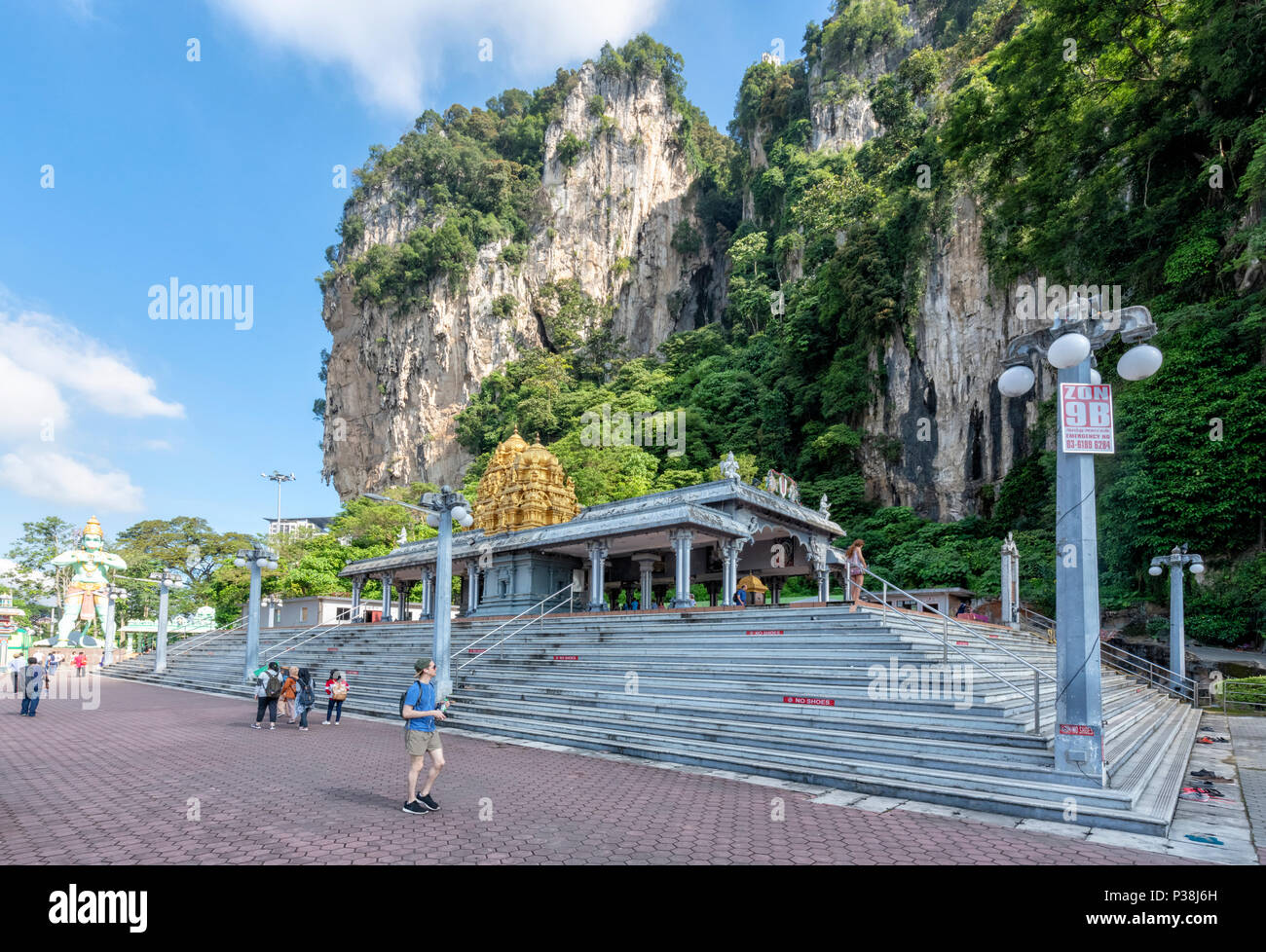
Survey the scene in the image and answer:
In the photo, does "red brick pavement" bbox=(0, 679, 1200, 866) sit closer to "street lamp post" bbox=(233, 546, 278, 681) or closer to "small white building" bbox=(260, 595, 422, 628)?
"street lamp post" bbox=(233, 546, 278, 681)

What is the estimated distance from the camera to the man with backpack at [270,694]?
47.4ft

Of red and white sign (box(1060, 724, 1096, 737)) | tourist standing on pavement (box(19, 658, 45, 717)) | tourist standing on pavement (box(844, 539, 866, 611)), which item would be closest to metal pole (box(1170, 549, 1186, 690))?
tourist standing on pavement (box(844, 539, 866, 611))

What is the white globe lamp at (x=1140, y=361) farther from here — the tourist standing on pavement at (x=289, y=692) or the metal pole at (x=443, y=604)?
the tourist standing on pavement at (x=289, y=692)

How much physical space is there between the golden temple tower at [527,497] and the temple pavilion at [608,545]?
0.05 m

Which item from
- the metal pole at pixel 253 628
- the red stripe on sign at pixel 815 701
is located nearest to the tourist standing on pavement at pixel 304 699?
the red stripe on sign at pixel 815 701

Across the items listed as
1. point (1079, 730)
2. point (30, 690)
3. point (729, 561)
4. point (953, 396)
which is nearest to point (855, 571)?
point (729, 561)

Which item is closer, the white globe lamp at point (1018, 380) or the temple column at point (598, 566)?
the white globe lamp at point (1018, 380)

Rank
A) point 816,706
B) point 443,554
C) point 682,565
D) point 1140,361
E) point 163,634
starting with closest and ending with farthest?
1. point 1140,361
2. point 816,706
3. point 443,554
4. point 682,565
5. point 163,634

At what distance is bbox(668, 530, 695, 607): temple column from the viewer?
20.1 m

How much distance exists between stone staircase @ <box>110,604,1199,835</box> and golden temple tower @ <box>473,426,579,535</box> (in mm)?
9704

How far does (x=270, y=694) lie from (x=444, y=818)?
884 centimetres

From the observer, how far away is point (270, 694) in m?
14.4

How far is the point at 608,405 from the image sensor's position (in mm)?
56031

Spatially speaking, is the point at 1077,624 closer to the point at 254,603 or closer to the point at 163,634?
the point at 254,603
